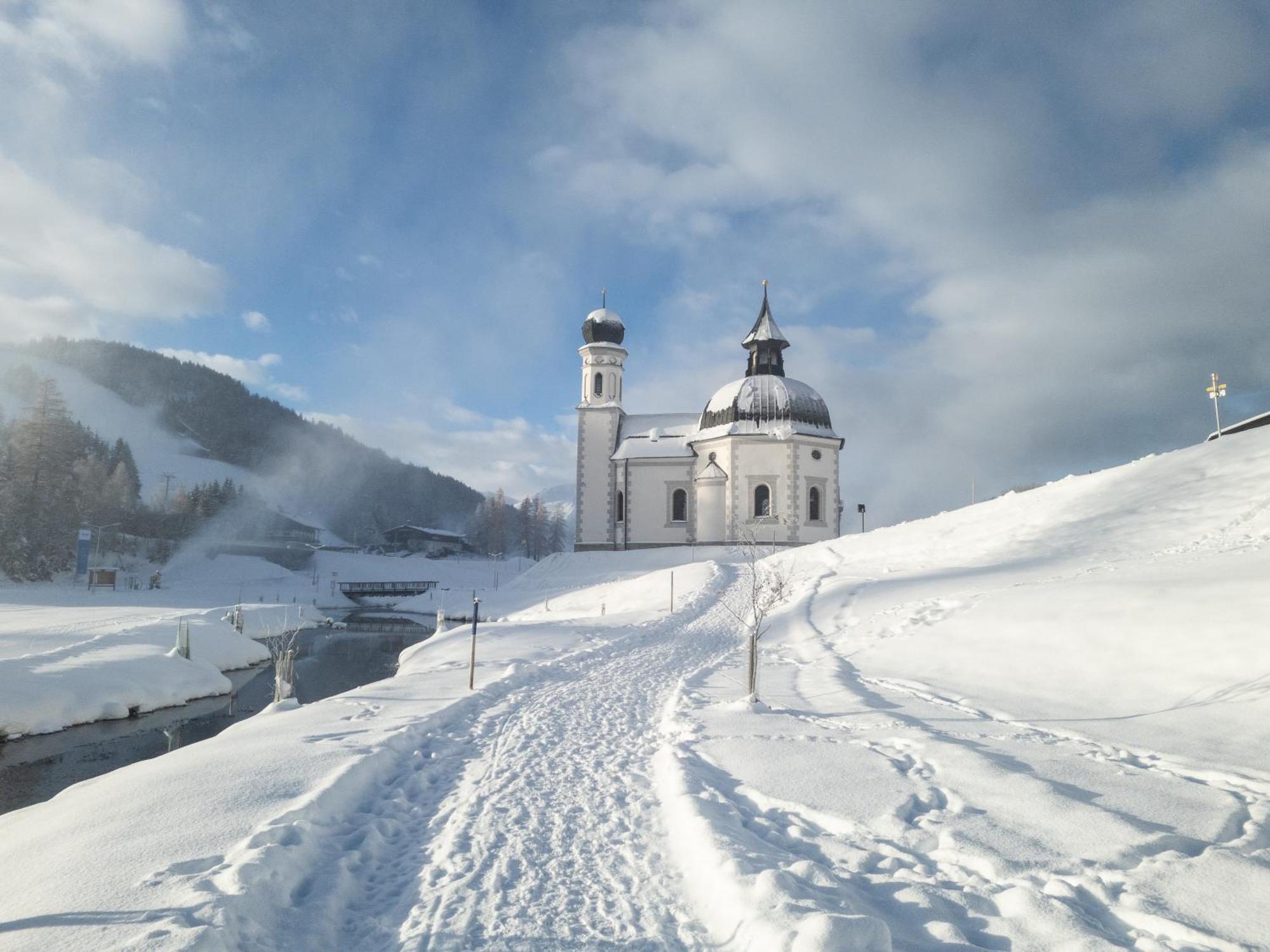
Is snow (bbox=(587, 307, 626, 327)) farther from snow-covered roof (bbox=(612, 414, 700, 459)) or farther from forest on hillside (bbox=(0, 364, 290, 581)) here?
forest on hillside (bbox=(0, 364, 290, 581))

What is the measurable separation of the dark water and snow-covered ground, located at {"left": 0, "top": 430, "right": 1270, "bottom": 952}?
3443 mm

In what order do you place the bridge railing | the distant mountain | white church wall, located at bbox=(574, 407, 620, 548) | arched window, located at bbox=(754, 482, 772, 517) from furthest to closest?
1. the distant mountain
2. the bridge railing
3. white church wall, located at bbox=(574, 407, 620, 548)
4. arched window, located at bbox=(754, 482, 772, 517)

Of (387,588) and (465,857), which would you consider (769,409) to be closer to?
(387,588)

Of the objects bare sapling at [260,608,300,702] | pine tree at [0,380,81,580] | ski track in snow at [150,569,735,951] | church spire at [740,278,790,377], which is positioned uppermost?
church spire at [740,278,790,377]

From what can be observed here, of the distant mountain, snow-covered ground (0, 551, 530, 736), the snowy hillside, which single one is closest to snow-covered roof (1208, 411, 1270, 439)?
snow-covered ground (0, 551, 530, 736)

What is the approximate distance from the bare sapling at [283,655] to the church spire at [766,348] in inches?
1247

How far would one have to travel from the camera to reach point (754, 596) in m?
12.4

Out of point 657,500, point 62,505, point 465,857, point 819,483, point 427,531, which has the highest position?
point 819,483

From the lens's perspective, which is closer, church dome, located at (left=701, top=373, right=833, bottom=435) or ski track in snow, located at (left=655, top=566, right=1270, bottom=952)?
ski track in snow, located at (left=655, top=566, right=1270, bottom=952)

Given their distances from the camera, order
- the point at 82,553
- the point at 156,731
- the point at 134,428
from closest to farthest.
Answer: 1. the point at 156,731
2. the point at 82,553
3. the point at 134,428

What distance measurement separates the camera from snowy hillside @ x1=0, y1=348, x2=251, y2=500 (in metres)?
123

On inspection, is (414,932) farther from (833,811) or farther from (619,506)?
(619,506)

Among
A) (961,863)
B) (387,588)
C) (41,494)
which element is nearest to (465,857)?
(961,863)

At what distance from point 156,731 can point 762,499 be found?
105 ft
